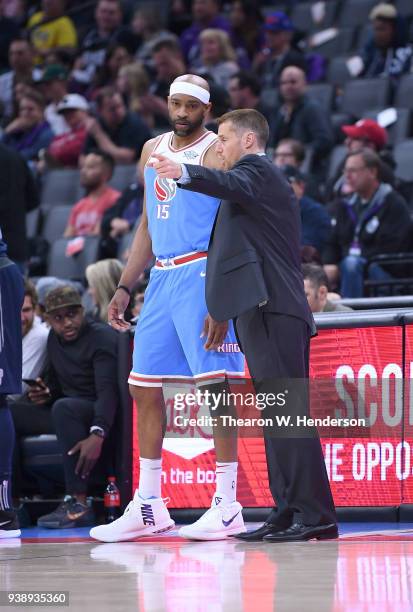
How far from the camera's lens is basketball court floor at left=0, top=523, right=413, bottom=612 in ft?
12.7

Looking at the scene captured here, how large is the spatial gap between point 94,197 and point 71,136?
1.85 meters

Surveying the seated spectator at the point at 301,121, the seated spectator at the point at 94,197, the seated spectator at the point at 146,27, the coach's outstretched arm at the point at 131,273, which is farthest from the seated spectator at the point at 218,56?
the coach's outstretched arm at the point at 131,273

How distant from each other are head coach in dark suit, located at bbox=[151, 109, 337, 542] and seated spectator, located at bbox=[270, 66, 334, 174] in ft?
19.4

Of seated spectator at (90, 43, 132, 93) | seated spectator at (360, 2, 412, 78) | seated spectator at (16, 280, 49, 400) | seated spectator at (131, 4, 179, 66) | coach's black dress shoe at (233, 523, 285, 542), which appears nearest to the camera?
coach's black dress shoe at (233, 523, 285, 542)

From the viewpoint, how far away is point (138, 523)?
19.5 ft

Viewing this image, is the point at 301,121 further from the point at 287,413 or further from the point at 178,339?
the point at 287,413

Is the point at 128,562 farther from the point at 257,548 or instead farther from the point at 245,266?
the point at 245,266

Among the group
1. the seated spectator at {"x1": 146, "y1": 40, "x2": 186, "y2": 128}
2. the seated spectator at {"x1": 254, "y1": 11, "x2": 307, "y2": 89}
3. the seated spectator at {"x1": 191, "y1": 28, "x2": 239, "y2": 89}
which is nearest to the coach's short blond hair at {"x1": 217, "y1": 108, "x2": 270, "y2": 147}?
the seated spectator at {"x1": 191, "y1": 28, "x2": 239, "y2": 89}

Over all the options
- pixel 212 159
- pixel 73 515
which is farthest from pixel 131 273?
pixel 73 515

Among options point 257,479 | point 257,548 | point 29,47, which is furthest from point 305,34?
point 257,548

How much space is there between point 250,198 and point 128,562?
5.26 ft

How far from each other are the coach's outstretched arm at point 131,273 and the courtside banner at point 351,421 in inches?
26.2

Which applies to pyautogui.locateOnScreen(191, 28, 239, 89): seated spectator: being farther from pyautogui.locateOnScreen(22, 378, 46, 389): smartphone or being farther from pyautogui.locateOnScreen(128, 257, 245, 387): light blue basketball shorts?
pyautogui.locateOnScreen(128, 257, 245, 387): light blue basketball shorts

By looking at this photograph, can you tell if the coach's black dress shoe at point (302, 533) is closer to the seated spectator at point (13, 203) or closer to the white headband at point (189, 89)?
the white headband at point (189, 89)
